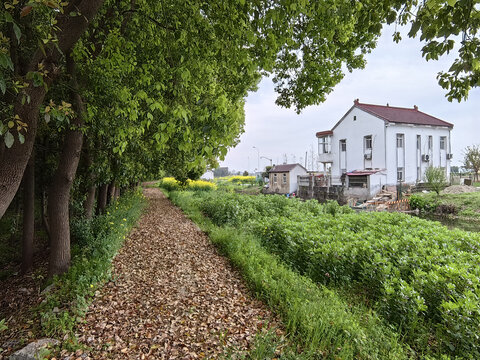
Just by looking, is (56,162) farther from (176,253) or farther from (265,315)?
(265,315)

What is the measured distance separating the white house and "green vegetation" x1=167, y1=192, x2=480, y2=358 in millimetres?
20691

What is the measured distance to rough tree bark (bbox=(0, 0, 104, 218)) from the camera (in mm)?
2559

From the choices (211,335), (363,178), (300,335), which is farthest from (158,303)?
(363,178)

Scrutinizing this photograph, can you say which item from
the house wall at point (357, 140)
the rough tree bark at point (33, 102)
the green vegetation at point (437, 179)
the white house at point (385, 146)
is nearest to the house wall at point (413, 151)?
the white house at point (385, 146)

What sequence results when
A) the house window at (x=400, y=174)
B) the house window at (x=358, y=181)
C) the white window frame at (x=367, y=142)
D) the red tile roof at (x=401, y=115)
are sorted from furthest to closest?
the white window frame at (x=367, y=142) < the red tile roof at (x=401, y=115) < the house window at (x=400, y=174) < the house window at (x=358, y=181)

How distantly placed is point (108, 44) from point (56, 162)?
398cm

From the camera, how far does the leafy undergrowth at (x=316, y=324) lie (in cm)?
286

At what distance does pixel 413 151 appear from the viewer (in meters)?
28.3

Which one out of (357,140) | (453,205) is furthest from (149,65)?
(357,140)

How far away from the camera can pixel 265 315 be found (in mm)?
3705

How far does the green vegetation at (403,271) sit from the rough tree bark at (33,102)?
4.74 meters

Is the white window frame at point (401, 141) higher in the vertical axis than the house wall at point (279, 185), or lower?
higher

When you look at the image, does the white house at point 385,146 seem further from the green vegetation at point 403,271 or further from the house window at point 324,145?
the green vegetation at point 403,271

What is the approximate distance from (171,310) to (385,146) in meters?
28.7
